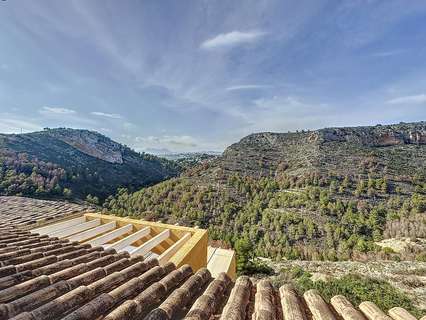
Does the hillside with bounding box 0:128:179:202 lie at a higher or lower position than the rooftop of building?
higher

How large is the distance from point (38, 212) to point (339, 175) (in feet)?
186

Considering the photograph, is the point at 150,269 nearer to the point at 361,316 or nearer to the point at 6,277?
the point at 6,277

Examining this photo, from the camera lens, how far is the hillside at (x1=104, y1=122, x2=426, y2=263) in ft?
115

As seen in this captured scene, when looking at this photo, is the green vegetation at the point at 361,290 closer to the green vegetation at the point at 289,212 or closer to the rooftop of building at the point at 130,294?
the green vegetation at the point at 289,212

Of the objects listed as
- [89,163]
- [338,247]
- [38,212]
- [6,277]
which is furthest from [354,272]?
[89,163]

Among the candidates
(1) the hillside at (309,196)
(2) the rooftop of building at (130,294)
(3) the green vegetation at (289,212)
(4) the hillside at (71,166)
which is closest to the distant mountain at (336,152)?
(1) the hillside at (309,196)

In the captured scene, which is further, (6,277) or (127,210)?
(127,210)

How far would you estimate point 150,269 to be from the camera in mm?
3094

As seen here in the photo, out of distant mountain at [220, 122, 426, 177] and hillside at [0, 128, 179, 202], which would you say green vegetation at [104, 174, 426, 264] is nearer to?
distant mountain at [220, 122, 426, 177]

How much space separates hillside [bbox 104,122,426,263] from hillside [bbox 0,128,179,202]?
13788 mm

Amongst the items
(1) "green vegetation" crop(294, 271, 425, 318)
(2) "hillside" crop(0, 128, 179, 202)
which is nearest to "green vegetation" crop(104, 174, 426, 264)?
(1) "green vegetation" crop(294, 271, 425, 318)

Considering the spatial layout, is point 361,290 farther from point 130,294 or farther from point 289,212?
point 289,212

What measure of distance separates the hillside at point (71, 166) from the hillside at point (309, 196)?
13788 mm

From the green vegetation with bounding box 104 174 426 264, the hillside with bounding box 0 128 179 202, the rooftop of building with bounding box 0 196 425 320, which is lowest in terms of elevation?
the green vegetation with bounding box 104 174 426 264
